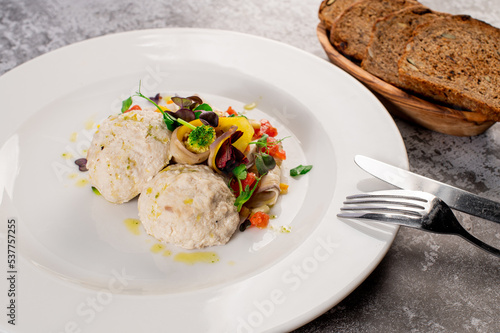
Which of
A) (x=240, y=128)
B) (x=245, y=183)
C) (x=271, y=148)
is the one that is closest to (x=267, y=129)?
(x=271, y=148)

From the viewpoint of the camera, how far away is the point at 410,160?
345 centimetres

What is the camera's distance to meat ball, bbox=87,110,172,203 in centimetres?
291

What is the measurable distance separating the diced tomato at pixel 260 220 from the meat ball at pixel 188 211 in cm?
11

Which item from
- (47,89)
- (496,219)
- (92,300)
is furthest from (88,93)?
(496,219)

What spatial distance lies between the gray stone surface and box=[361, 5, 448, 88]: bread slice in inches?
18.6

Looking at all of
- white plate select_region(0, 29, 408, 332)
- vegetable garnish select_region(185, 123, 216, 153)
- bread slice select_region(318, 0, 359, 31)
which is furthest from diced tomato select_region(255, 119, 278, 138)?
bread slice select_region(318, 0, 359, 31)

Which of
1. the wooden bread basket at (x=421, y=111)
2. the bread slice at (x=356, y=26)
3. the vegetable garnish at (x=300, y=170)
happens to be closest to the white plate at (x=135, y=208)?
the vegetable garnish at (x=300, y=170)

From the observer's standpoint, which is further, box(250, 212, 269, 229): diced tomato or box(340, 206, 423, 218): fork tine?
box(250, 212, 269, 229): diced tomato

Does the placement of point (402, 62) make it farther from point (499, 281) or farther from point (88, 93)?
point (88, 93)

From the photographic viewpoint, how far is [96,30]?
4.75 metres

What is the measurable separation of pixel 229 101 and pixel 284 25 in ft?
5.00

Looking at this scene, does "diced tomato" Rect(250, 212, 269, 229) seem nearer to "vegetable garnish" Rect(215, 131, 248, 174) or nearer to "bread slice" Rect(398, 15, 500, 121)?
"vegetable garnish" Rect(215, 131, 248, 174)

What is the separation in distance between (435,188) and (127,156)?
6.28 ft

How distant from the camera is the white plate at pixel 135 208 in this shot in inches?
90.0
